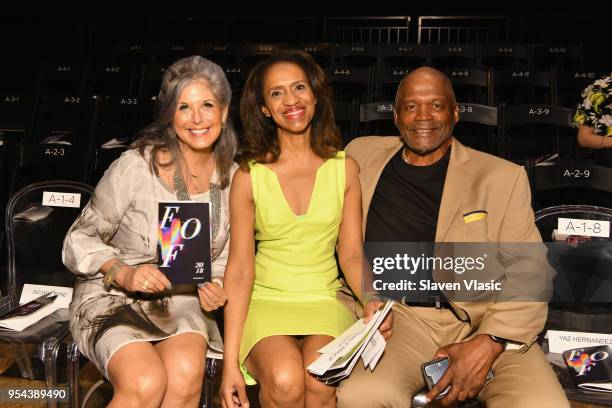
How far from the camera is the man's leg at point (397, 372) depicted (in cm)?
179

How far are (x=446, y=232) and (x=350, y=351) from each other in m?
0.60

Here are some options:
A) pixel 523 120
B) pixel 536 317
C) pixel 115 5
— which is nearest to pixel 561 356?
pixel 536 317

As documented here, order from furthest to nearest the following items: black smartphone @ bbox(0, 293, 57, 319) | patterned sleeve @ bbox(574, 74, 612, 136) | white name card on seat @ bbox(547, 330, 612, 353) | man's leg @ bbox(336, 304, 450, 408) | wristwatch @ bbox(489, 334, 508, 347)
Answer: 1. patterned sleeve @ bbox(574, 74, 612, 136)
2. black smartphone @ bbox(0, 293, 57, 319)
3. white name card on seat @ bbox(547, 330, 612, 353)
4. wristwatch @ bbox(489, 334, 508, 347)
5. man's leg @ bbox(336, 304, 450, 408)

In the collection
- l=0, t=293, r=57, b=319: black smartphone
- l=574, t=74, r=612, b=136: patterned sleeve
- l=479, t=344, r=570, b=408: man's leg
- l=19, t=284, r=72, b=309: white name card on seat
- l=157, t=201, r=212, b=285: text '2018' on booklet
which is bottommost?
l=479, t=344, r=570, b=408: man's leg

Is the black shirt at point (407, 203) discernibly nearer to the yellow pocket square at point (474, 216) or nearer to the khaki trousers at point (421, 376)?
the yellow pocket square at point (474, 216)

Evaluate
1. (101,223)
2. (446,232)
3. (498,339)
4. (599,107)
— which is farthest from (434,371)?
(599,107)

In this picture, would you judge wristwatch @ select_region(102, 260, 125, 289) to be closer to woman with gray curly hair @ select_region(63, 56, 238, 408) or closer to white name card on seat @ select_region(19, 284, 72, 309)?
woman with gray curly hair @ select_region(63, 56, 238, 408)

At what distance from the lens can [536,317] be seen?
77.2 inches

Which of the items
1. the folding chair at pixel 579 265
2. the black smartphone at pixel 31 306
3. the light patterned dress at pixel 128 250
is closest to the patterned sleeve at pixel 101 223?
the light patterned dress at pixel 128 250

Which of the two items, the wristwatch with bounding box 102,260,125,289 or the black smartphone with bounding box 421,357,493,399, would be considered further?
the wristwatch with bounding box 102,260,125,289

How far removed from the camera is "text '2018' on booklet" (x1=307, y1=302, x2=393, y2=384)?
1.69 m

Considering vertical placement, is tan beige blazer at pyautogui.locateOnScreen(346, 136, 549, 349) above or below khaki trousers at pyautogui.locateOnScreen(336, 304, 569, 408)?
above

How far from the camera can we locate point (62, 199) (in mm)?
2676

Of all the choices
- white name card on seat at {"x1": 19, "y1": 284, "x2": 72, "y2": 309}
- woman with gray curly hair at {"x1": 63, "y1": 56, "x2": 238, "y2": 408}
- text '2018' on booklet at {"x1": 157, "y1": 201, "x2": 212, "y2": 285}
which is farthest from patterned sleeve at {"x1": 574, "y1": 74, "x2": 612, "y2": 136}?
white name card on seat at {"x1": 19, "y1": 284, "x2": 72, "y2": 309}
